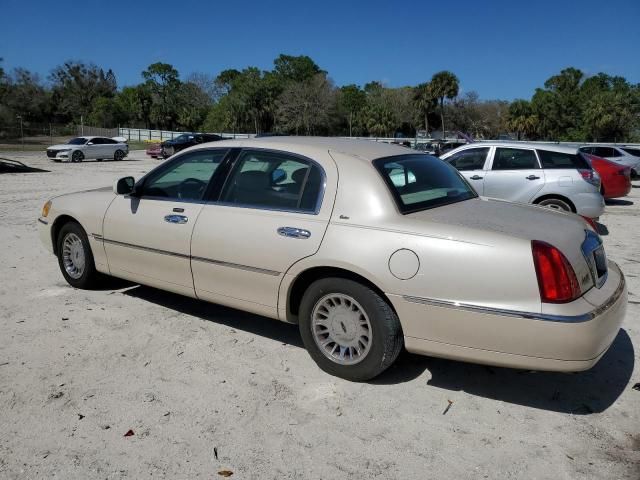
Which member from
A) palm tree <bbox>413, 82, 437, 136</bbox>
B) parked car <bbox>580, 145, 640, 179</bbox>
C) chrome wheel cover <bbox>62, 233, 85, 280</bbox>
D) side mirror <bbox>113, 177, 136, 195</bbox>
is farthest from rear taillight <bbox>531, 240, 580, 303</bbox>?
palm tree <bbox>413, 82, 437, 136</bbox>

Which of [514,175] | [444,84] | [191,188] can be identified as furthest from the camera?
[444,84]

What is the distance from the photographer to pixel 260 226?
3.90m

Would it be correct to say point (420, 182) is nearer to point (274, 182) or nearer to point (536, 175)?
point (274, 182)

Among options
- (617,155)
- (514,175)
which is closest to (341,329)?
(514,175)

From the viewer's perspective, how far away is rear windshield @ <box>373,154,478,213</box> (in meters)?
3.71

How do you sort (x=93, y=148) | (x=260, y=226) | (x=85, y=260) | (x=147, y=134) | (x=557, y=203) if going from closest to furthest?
(x=260, y=226) < (x=85, y=260) < (x=557, y=203) < (x=93, y=148) < (x=147, y=134)

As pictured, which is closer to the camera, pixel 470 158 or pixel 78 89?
pixel 470 158

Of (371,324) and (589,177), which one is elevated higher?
(589,177)

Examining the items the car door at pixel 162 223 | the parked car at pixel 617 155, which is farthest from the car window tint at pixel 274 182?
the parked car at pixel 617 155

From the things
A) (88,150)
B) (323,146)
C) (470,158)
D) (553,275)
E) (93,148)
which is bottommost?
(553,275)

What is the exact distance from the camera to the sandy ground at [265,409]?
2.82 meters

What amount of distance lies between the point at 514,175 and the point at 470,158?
0.92 meters

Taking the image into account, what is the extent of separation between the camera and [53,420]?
319 centimetres

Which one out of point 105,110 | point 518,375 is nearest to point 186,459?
point 518,375
